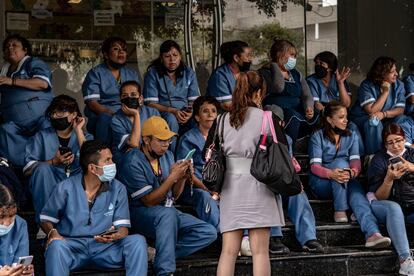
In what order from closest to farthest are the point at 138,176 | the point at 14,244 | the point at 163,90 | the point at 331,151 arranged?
the point at 14,244 < the point at 138,176 < the point at 331,151 < the point at 163,90

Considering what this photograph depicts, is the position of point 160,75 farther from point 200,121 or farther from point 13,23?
point 13,23

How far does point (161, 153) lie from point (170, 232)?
710mm

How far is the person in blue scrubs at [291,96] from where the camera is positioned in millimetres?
8727

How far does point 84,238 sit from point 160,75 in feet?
8.44

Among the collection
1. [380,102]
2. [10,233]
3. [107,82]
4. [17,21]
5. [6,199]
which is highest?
[17,21]

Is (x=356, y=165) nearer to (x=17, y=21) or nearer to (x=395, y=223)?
(x=395, y=223)

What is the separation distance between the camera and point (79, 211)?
6.67m

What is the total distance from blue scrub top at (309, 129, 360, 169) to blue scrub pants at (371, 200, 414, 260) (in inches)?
23.3

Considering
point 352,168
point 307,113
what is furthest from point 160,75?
point 352,168

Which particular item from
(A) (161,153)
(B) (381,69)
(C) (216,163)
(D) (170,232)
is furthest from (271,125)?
(B) (381,69)

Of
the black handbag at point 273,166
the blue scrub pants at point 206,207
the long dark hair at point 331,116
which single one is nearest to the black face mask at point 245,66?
the long dark hair at point 331,116

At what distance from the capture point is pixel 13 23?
33.2 feet

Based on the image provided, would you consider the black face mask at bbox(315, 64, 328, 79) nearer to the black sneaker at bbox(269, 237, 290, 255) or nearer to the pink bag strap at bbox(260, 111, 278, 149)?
the black sneaker at bbox(269, 237, 290, 255)

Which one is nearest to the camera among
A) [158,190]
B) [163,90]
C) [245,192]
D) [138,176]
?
[245,192]
